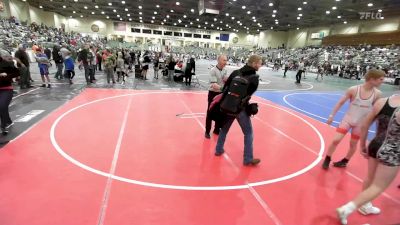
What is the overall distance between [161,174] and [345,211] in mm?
2657

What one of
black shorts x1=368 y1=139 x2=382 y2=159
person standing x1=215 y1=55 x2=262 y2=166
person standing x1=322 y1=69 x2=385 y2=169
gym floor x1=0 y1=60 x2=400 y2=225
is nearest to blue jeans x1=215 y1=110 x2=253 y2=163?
person standing x1=215 y1=55 x2=262 y2=166

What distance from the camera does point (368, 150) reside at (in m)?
2.96

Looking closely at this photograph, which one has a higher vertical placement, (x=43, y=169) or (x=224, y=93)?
(x=224, y=93)

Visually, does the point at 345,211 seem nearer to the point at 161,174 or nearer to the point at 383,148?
the point at 383,148

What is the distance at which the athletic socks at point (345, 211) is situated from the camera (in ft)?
10.0

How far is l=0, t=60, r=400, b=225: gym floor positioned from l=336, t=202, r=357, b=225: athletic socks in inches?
6.2

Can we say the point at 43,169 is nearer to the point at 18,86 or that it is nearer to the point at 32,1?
the point at 18,86

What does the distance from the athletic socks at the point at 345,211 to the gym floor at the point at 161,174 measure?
16 cm

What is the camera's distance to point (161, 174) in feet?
14.1

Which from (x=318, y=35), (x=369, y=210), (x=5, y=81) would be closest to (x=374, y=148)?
(x=369, y=210)

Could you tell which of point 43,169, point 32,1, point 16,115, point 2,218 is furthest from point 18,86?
point 32,1

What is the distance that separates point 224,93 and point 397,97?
237 cm

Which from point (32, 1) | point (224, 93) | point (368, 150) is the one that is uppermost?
point (32, 1)

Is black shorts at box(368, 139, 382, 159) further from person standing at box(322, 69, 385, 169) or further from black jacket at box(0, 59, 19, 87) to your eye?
black jacket at box(0, 59, 19, 87)
